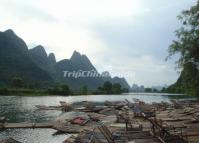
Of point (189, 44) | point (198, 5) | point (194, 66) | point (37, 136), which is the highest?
point (198, 5)

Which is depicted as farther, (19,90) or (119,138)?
(19,90)

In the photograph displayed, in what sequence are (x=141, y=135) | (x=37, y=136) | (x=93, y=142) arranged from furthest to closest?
(x=37, y=136), (x=141, y=135), (x=93, y=142)

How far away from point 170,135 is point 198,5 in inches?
612

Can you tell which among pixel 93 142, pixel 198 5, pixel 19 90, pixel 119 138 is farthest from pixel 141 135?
pixel 19 90

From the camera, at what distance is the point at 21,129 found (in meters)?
42.5

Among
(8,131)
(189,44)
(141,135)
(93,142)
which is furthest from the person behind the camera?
(8,131)

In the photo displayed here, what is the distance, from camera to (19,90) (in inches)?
6107

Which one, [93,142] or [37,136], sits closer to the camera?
[93,142]

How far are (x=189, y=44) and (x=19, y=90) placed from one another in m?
133

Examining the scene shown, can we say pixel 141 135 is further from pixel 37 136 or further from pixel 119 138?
pixel 37 136

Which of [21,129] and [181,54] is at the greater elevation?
[181,54]

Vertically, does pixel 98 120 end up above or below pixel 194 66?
below

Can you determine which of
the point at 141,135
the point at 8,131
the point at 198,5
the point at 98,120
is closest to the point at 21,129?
the point at 8,131

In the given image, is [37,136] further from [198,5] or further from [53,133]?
[198,5]
